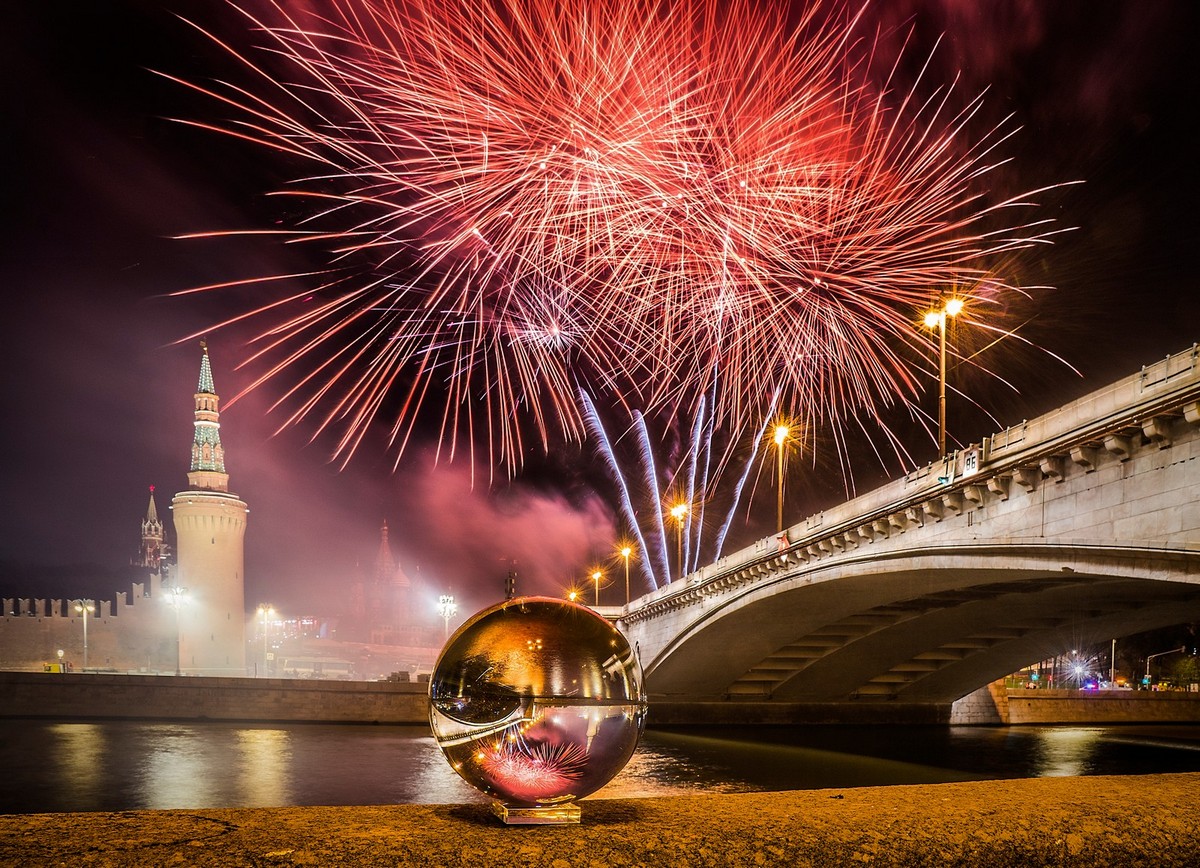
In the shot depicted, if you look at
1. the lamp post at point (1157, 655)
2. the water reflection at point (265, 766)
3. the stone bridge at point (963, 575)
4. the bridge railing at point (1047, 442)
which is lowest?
the lamp post at point (1157, 655)

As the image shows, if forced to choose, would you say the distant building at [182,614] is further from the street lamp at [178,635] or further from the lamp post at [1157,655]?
the lamp post at [1157,655]

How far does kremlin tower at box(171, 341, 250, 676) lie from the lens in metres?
76.9

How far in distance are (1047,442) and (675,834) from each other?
18147mm

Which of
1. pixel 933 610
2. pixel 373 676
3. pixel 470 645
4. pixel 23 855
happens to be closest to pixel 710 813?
pixel 470 645

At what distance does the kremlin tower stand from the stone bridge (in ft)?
145

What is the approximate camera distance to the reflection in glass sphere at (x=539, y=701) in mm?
2691

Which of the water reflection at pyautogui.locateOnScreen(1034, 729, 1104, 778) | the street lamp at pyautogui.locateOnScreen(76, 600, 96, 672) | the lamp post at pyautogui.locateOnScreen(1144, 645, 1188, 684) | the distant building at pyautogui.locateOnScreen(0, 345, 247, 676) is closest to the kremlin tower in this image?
the distant building at pyautogui.locateOnScreen(0, 345, 247, 676)

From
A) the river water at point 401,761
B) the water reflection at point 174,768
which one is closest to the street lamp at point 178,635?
the river water at point 401,761

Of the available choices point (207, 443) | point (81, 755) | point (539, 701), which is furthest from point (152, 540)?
point (539, 701)

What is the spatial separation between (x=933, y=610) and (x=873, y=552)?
9980mm

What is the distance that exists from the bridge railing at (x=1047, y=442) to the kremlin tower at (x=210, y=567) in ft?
205

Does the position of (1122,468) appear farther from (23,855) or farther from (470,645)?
(23,855)

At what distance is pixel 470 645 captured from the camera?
293cm

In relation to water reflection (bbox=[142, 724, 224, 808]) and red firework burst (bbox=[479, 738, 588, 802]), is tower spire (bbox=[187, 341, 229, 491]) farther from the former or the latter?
red firework burst (bbox=[479, 738, 588, 802])
